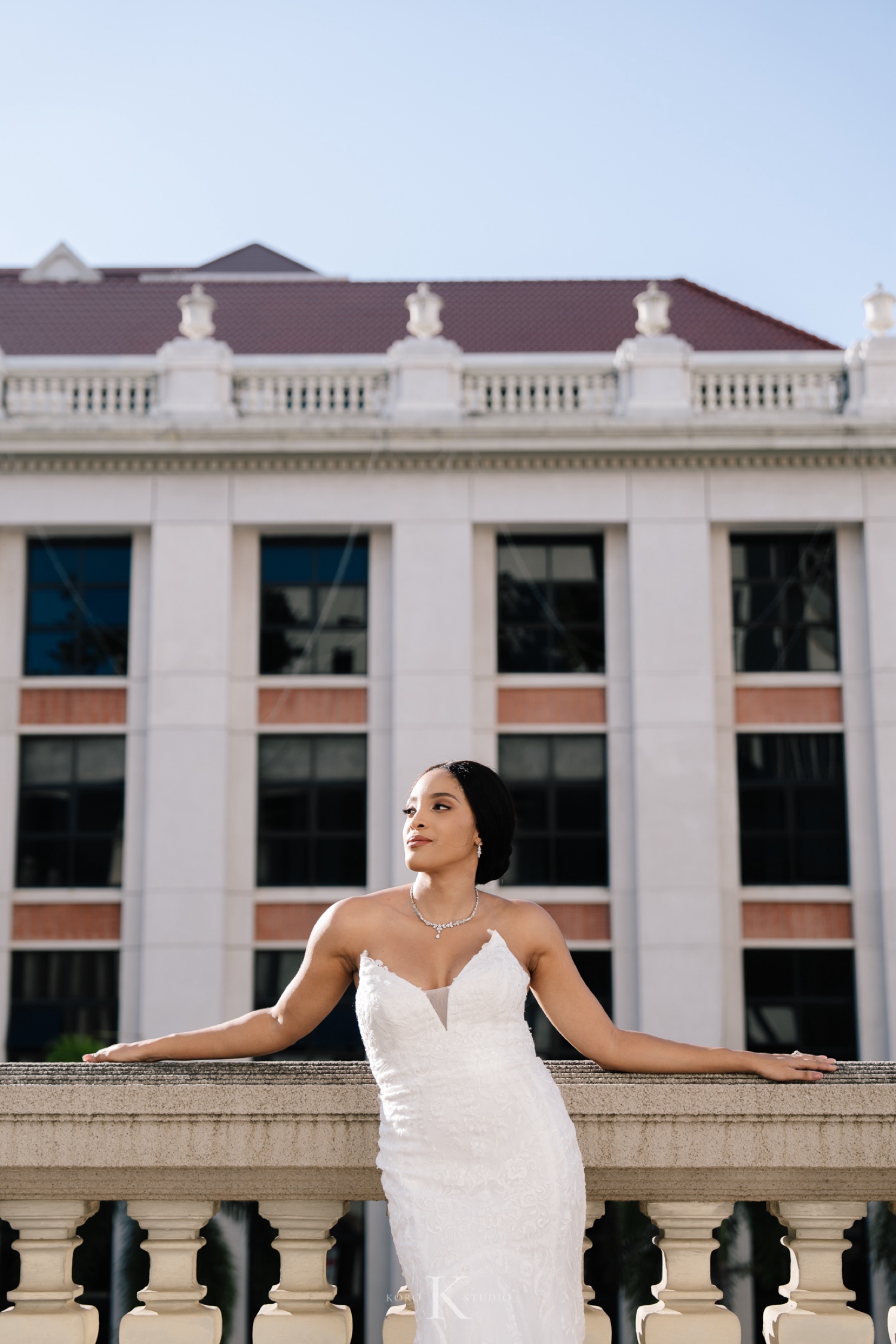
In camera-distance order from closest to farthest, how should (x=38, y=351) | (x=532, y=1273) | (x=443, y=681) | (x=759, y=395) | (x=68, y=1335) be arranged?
(x=532, y=1273) < (x=68, y=1335) < (x=443, y=681) < (x=759, y=395) < (x=38, y=351)

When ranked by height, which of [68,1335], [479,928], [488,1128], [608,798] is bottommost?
[68,1335]

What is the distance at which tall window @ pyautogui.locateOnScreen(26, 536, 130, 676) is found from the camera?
809 inches

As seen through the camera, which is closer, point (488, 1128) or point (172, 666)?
point (488, 1128)

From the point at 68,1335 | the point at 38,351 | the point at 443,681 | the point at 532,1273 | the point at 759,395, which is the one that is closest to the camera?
the point at 532,1273

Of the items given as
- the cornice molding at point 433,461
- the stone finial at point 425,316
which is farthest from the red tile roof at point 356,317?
the cornice molding at point 433,461

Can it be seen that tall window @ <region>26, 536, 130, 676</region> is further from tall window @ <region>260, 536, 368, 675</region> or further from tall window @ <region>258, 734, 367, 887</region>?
tall window @ <region>258, 734, 367, 887</region>

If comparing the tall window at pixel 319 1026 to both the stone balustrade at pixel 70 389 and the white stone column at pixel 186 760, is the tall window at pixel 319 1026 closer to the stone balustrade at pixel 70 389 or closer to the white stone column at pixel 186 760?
the white stone column at pixel 186 760

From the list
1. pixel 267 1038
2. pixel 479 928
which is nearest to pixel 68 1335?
pixel 267 1038

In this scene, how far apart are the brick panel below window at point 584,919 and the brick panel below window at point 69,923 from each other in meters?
6.72

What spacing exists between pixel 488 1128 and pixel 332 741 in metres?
17.5

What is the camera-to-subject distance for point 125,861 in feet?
64.4

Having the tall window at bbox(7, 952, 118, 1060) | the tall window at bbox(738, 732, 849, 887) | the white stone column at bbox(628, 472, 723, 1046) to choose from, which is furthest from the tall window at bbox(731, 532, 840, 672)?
the tall window at bbox(7, 952, 118, 1060)

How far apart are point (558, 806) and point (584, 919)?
1773 mm

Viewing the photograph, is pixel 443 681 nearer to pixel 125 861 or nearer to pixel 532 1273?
pixel 125 861
